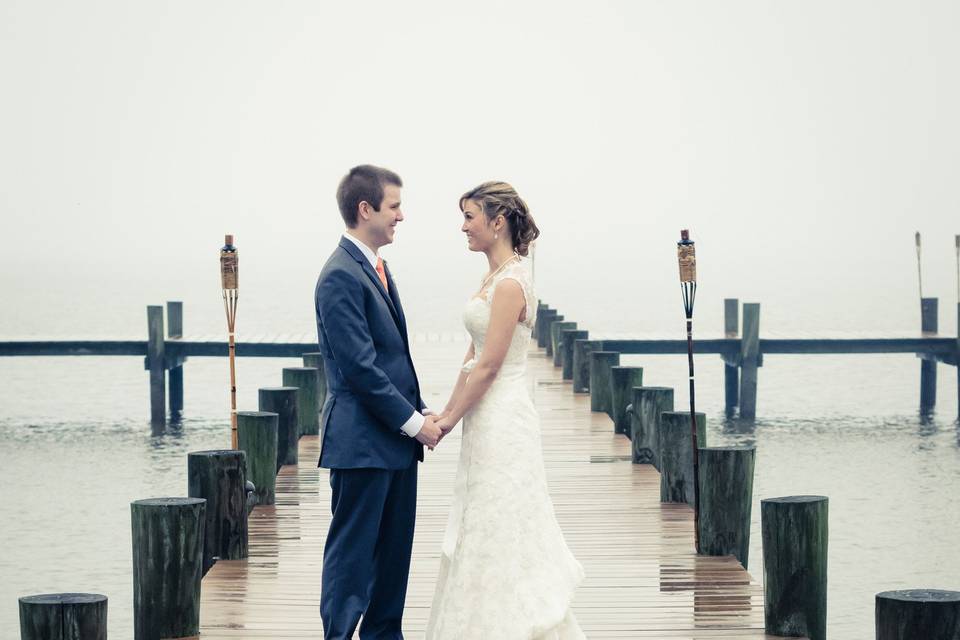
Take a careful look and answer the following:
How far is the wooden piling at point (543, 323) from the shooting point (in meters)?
25.6

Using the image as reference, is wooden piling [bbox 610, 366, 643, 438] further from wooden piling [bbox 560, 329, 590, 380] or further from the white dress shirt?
the white dress shirt

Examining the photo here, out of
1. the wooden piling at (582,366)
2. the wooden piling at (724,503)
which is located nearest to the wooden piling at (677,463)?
the wooden piling at (724,503)

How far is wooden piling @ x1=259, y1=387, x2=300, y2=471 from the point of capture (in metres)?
12.8

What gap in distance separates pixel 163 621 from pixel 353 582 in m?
1.29

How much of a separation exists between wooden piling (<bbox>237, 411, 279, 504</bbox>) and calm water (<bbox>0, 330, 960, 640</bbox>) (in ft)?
13.8

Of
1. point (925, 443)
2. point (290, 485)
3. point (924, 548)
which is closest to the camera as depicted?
point (290, 485)

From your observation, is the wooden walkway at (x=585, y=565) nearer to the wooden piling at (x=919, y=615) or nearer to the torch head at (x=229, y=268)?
the wooden piling at (x=919, y=615)

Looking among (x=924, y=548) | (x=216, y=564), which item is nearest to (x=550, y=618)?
(x=216, y=564)

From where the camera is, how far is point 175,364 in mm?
27172

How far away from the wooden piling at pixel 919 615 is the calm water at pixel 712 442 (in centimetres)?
887

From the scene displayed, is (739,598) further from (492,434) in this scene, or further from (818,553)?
(492,434)

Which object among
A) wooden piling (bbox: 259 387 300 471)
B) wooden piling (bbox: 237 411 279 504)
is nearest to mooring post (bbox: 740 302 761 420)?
wooden piling (bbox: 259 387 300 471)

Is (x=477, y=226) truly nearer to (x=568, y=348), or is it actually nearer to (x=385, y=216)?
(x=385, y=216)

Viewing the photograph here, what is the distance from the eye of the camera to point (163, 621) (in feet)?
23.1
